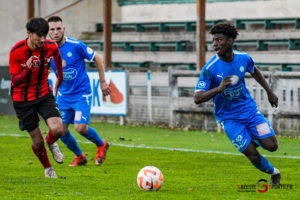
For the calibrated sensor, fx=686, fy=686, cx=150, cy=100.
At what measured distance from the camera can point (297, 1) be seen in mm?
21938

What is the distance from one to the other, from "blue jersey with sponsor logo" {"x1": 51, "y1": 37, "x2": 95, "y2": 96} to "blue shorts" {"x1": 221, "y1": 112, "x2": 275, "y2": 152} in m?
2.97

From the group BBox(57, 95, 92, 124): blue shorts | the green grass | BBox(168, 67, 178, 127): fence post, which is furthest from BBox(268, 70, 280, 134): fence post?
BBox(57, 95, 92, 124): blue shorts

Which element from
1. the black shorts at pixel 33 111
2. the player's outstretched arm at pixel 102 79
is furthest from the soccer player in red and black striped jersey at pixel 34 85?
the player's outstretched arm at pixel 102 79

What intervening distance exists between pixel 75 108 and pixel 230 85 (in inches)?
122

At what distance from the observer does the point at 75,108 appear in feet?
33.3

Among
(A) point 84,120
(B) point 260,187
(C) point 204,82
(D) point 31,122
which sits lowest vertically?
(B) point 260,187

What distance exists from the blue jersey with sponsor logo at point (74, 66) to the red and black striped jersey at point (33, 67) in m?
1.56

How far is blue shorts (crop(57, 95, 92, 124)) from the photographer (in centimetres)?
1014

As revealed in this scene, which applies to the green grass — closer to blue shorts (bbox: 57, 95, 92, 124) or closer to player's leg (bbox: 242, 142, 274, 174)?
player's leg (bbox: 242, 142, 274, 174)

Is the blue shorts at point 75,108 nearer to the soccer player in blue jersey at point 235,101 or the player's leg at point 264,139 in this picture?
the soccer player in blue jersey at point 235,101

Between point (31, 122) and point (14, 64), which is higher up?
Result: point (14, 64)

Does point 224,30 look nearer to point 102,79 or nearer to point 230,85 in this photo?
point 230,85

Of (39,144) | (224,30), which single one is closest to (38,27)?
(39,144)

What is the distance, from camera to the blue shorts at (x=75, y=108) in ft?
33.3
